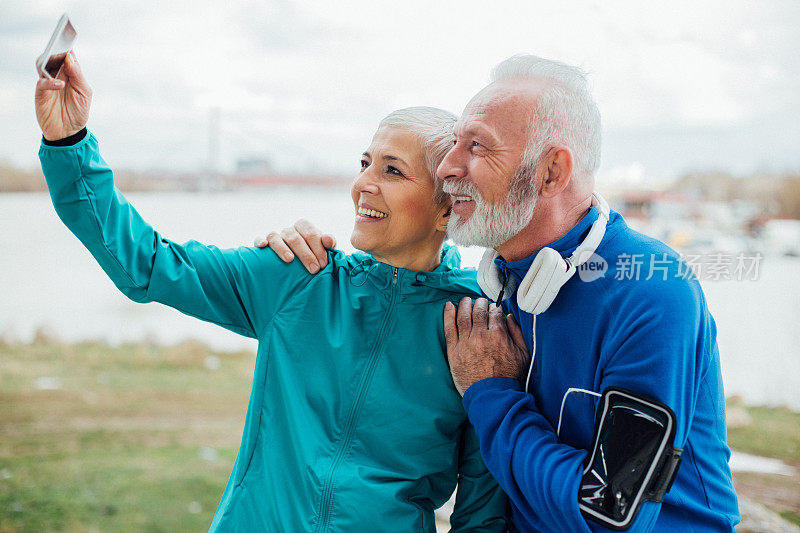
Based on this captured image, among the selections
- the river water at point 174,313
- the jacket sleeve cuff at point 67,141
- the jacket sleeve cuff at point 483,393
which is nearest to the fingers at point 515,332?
the jacket sleeve cuff at point 483,393

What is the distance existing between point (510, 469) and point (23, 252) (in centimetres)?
527

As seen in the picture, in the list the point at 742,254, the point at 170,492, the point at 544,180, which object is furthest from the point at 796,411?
the point at 170,492

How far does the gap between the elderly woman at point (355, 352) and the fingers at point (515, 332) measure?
127mm

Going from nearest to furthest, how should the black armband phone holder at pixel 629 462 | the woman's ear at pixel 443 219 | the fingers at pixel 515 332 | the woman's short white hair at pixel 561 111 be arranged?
the black armband phone holder at pixel 629 462 < the woman's short white hair at pixel 561 111 < the fingers at pixel 515 332 < the woman's ear at pixel 443 219

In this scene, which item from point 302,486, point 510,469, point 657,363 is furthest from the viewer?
point 302,486

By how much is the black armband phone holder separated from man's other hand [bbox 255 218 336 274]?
0.70 meters

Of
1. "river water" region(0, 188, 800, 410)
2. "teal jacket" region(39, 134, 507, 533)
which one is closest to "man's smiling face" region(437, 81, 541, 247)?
"teal jacket" region(39, 134, 507, 533)

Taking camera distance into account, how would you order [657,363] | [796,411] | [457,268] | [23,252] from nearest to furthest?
[657,363], [457,268], [796,411], [23,252]

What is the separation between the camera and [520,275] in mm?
1402

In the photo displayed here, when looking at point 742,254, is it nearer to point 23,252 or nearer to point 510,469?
point 510,469

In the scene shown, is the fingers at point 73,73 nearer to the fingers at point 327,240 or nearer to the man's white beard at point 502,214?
the fingers at point 327,240

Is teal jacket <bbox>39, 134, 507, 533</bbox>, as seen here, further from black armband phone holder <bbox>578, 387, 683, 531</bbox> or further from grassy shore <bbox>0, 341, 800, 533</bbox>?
grassy shore <bbox>0, 341, 800, 533</bbox>

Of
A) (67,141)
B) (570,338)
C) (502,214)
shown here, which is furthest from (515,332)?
(67,141)

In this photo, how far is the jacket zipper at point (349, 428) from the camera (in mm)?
1315
